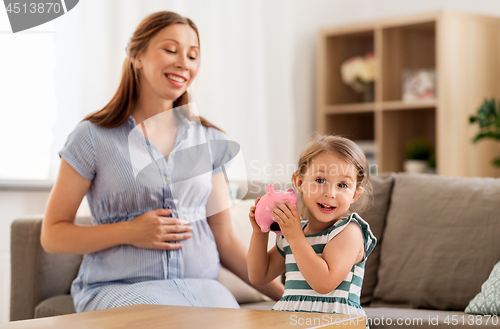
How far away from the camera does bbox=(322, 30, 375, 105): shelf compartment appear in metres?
3.52

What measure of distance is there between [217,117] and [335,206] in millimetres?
1941

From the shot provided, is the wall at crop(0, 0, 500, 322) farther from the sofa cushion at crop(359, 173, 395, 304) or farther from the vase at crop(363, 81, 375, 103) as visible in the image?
the sofa cushion at crop(359, 173, 395, 304)

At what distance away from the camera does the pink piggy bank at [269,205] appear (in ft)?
3.38

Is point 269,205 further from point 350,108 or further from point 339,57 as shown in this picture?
point 339,57

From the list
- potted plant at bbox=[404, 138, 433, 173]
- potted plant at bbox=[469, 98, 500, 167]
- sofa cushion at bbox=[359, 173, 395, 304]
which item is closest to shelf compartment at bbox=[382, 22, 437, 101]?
potted plant at bbox=[404, 138, 433, 173]

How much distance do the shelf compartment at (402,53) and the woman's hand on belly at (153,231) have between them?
221cm

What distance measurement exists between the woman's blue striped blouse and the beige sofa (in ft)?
1.02

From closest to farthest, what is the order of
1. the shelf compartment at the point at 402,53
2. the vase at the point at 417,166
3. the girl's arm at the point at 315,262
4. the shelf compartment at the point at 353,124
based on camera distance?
the girl's arm at the point at 315,262 < the vase at the point at 417,166 < the shelf compartment at the point at 402,53 < the shelf compartment at the point at 353,124

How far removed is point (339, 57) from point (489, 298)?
238 cm

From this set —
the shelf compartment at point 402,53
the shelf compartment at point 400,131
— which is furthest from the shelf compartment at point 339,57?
the shelf compartment at point 400,131

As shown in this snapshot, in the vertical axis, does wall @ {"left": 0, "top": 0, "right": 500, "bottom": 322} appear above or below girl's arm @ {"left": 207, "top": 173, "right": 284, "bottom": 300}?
above

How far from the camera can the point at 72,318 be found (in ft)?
2.84

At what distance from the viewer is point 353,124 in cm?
367

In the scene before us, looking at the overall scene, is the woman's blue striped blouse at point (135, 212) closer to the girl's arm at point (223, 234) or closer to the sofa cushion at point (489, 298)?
the girl's arm at point (223, 234)
